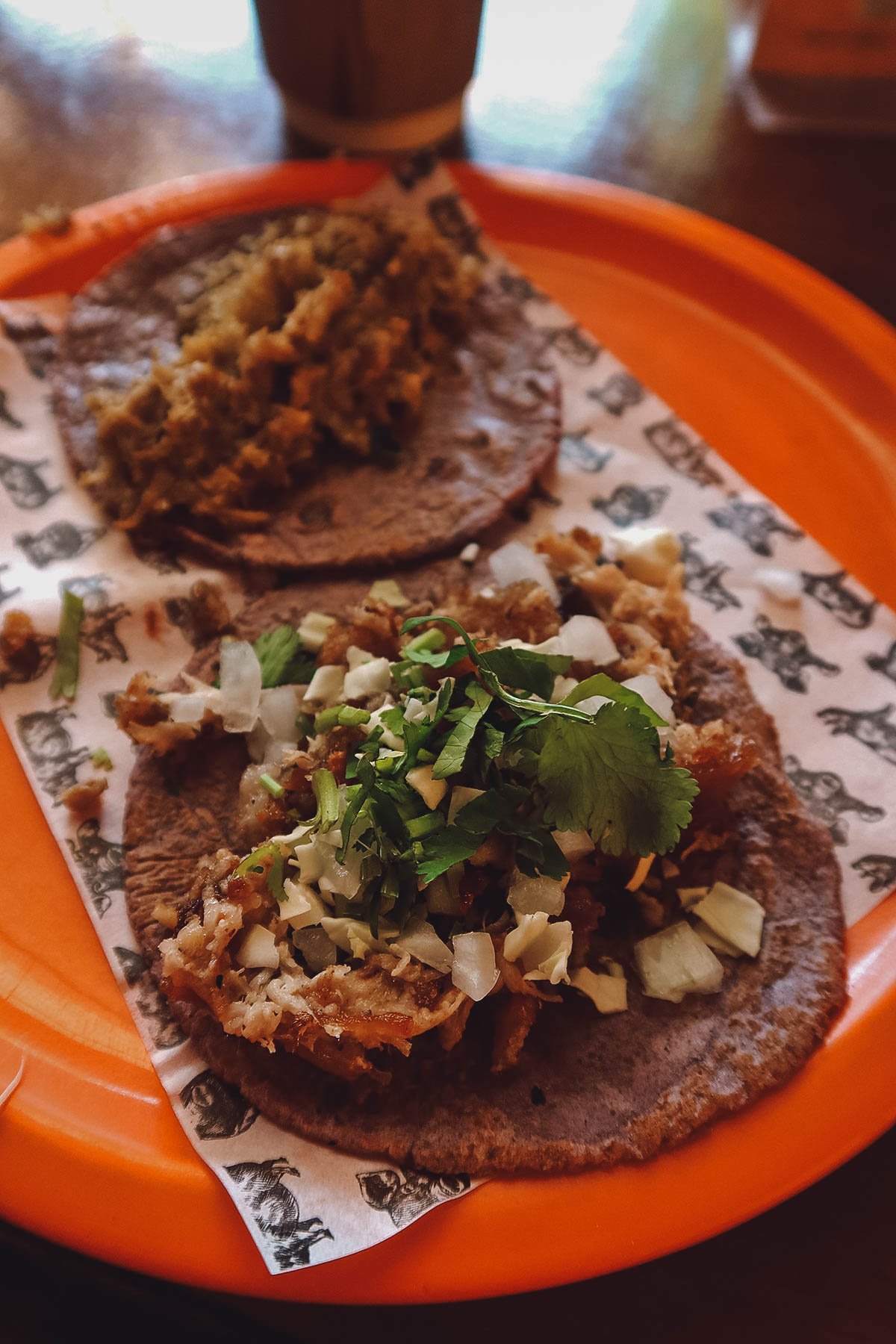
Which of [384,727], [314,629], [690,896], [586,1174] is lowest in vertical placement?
[586,1174]

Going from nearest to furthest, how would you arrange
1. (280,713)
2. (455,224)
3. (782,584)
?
(280,713)
(782,584)
(455,224)

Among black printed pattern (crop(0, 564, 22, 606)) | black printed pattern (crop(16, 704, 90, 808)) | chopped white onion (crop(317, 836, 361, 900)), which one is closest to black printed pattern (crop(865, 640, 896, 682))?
chopped white onion (crop(317, 836, 361, 900))

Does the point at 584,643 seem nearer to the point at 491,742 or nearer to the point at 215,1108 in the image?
the point at 491,742

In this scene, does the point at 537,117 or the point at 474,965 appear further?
the point at 537,117

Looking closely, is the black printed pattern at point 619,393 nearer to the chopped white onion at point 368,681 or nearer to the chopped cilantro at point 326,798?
the chopped white onion at point 368,681

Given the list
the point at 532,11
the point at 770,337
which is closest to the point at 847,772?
the point at 770,337

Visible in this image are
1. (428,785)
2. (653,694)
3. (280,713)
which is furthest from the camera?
(280,713)

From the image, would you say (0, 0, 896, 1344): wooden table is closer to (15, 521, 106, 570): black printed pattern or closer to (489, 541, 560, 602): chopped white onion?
(489, 541, 560, 602): chopped white onion

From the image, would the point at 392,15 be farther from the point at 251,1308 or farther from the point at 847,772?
the point at 251,1308

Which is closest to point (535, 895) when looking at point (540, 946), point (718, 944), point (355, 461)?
point (540, 946)
